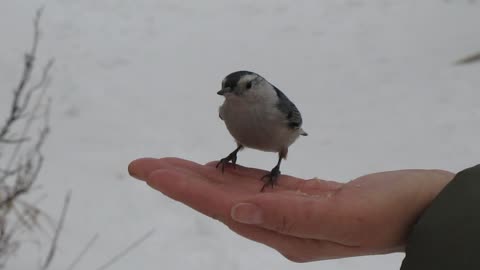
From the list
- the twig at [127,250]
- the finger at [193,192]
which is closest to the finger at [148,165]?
the finger at [193,192]

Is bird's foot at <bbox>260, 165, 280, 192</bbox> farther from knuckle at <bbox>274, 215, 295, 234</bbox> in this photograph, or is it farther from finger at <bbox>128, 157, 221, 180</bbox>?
knuckle at <bbox>274, 215, 295, 234</bbox>

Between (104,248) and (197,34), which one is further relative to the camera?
(197,34)

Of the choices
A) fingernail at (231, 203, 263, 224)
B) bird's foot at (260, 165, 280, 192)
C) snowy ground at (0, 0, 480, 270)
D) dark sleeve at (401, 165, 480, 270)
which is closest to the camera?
dark sleeve at (401, 165, 480, 270)

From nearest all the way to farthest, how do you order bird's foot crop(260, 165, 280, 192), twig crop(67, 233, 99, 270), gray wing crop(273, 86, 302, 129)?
bird's foot crop(260, 165, 280, 192) < gray wing crop(273, 86, 302, 129) < twig crop(67, 233, 99, 270)

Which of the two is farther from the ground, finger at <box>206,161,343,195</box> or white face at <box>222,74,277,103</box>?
white face at <box>222,74,277,103</box>

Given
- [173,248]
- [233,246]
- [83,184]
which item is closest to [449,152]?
[233,246]

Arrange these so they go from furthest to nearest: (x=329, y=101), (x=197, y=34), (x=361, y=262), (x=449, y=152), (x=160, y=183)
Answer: (x=197, y=34), (x=329, y=101), (x=449, y=152), (x=361, y=262), (x=160, y=183)

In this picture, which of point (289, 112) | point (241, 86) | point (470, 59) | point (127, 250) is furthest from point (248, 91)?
point (470, 59)

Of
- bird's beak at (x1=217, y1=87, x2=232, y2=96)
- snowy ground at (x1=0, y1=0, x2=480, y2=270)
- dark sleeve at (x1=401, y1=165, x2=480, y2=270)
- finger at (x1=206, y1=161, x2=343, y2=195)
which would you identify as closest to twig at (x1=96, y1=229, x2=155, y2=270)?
snowy ground at (x1=0, y1=0, x2=480, y2=270)

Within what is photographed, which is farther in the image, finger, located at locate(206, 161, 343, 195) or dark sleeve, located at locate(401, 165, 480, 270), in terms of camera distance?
finger, located at locate(206, 161, 343, 195)

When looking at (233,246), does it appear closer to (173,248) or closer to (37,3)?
(173,248)
